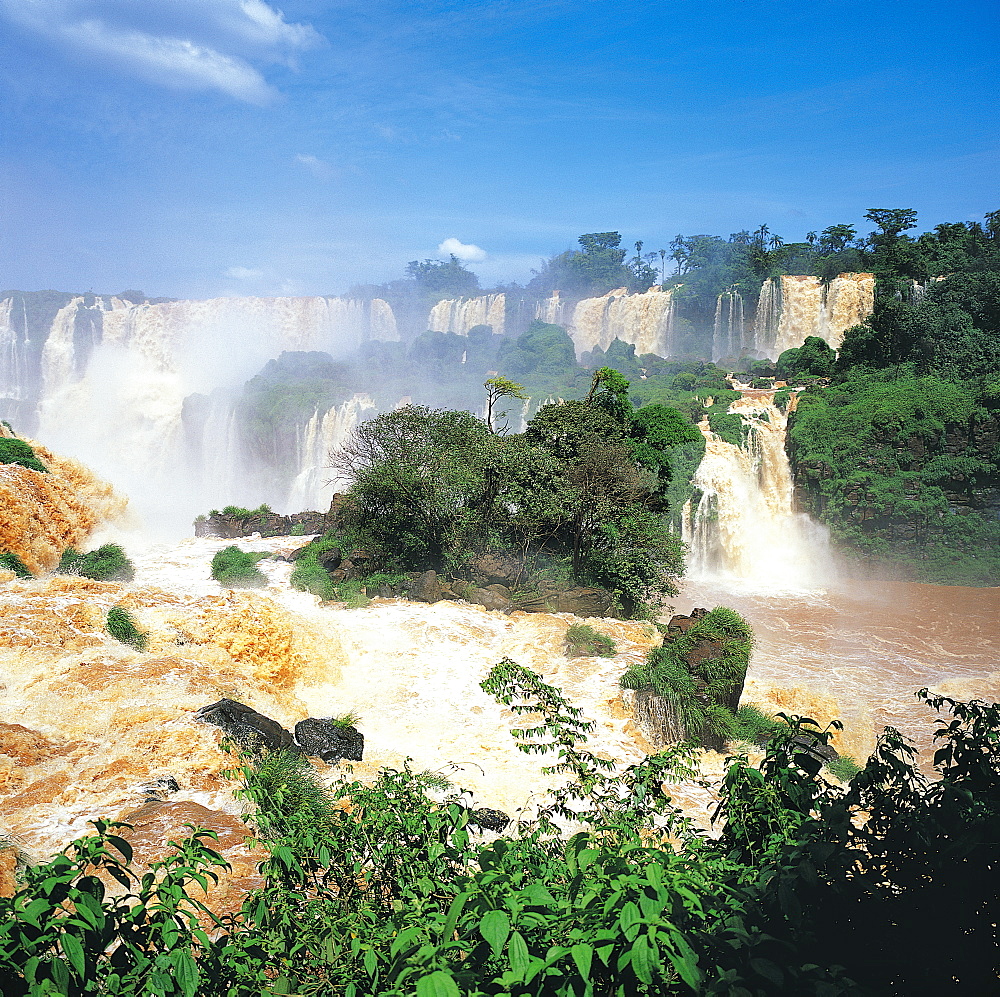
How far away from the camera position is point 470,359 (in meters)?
56.1

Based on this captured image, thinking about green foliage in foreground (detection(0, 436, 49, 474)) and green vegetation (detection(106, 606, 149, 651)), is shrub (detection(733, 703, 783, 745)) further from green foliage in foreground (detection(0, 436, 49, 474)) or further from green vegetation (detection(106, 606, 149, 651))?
green foliage in foreground (detection(0, 436, 49, 474))

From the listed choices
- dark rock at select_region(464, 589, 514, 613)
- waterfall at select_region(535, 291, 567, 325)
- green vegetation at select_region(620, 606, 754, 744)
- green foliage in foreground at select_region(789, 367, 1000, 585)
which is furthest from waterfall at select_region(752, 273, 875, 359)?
green vegetation at select_region(620, 606, 754, 744)

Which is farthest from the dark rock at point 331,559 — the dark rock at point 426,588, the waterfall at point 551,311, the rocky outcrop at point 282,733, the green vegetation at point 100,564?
the waterfall at point 551,311

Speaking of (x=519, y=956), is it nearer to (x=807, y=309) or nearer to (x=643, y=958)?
(x=643, y=958)

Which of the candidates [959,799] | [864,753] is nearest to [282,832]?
[959,799]

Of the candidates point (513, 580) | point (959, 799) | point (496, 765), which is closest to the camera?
point (959, 799)

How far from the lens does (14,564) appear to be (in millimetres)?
14375

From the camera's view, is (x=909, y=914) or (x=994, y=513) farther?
(x=994, y=513)

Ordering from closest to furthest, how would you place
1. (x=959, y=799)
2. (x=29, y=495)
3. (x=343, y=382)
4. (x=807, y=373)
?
(x=959, y=799)
(x=29, y=495)
(x=807, y=373)
(x=343, y=382)

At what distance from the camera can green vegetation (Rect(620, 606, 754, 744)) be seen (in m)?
9.45

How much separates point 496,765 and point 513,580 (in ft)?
22.4

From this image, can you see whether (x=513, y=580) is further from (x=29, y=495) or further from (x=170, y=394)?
(x=170, y=394)

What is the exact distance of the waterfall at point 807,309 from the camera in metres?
Answer: 33.8

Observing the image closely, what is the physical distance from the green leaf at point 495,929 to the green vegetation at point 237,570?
15335 millimetres
